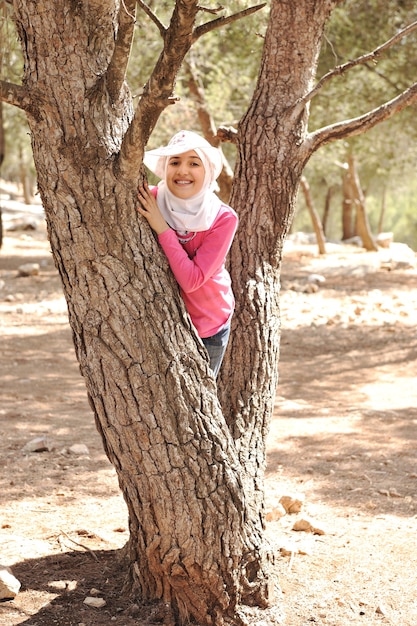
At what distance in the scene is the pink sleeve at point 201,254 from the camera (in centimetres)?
308

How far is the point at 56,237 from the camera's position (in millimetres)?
3025

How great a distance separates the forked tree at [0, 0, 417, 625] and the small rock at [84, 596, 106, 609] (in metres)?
0.16

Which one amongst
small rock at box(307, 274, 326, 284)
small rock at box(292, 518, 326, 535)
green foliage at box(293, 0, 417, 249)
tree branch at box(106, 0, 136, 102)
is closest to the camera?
tree branch at box(106, 0, 136, 102)

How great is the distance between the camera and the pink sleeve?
3.08 m

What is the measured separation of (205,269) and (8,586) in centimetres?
162

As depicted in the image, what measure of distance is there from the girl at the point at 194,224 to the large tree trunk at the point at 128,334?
76 millimetres

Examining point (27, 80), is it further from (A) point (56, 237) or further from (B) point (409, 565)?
(B) point (409, 565)

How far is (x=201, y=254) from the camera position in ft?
10.4

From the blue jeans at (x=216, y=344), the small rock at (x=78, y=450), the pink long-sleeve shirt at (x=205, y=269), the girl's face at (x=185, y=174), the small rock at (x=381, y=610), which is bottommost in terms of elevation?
the small rock at (x=381, y=610)

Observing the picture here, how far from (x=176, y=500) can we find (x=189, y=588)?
0.42 meters

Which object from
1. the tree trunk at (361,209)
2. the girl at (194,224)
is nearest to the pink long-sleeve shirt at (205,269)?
the girl at (194,224)

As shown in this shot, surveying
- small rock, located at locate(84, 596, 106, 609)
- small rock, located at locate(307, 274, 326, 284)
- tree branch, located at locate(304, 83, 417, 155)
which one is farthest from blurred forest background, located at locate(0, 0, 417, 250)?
small rock, located at locate(84, 596, 106, 609)

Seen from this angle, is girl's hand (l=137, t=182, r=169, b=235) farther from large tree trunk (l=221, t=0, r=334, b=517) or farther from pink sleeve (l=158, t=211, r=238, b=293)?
large tree trunk (l=221, t=0, r=334, b=517)

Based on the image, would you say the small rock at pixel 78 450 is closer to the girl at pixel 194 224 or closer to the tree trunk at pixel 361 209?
the girl at pixel 194 224
